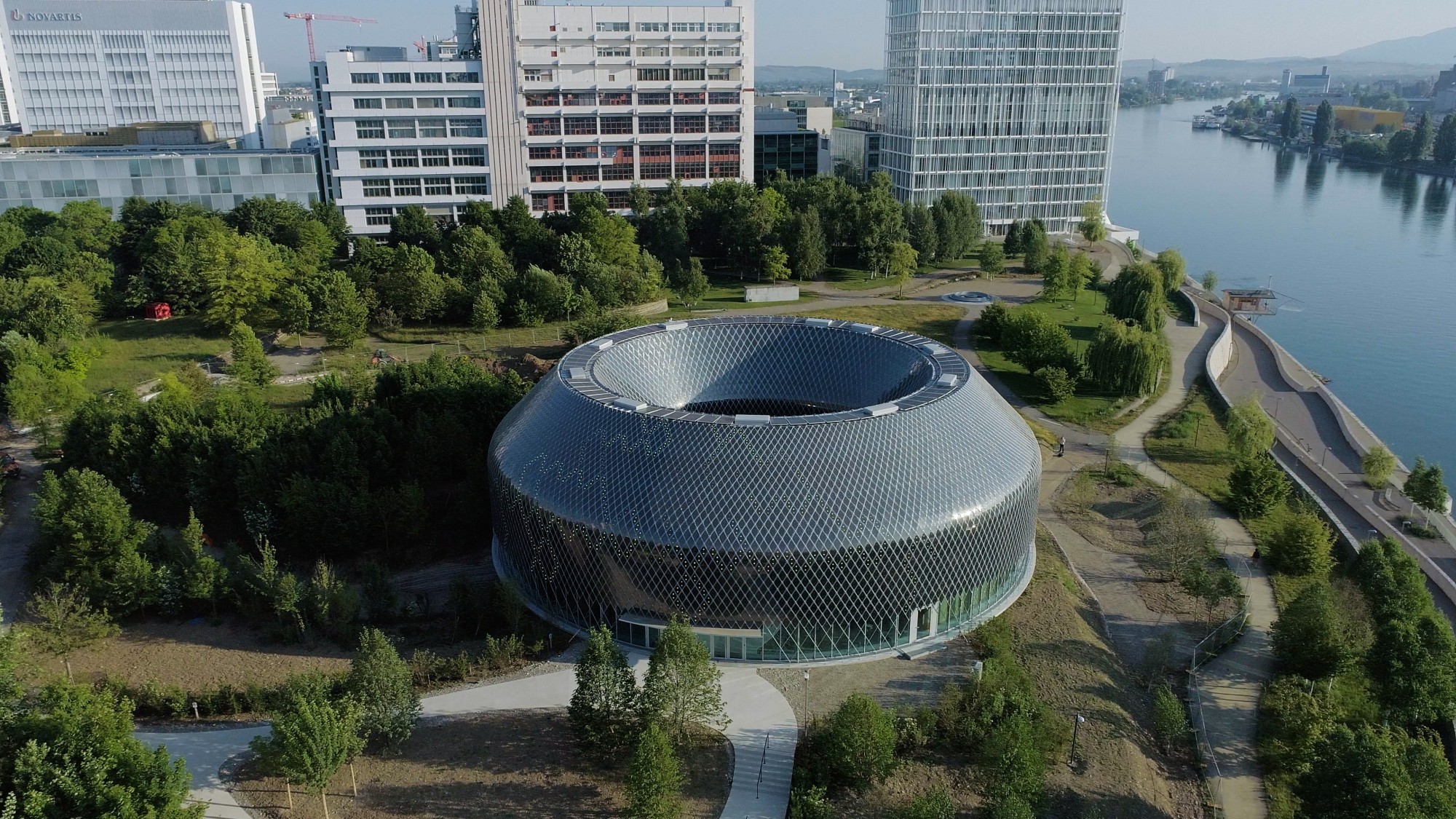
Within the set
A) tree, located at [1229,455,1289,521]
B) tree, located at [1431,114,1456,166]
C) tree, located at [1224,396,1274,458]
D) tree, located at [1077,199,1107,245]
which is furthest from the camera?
tree, located at [1431,114,1456,166]

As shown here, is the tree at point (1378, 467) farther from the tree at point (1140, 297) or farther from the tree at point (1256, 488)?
the tree at point (1140, 297)

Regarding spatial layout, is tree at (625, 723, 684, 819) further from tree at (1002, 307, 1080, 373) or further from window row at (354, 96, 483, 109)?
window row at (354, 96, 483, 109)

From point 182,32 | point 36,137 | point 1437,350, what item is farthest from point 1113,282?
point 182,32

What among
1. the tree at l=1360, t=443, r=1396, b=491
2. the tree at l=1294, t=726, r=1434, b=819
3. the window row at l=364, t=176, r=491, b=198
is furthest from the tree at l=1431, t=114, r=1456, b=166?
the tree at l=1294, t=726, r=1434, b=819

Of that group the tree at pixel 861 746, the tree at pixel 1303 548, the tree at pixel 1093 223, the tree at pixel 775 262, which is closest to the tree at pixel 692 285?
the tree at pixel 775 262

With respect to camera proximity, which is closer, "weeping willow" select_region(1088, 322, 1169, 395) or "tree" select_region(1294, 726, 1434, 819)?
"tree" select_region(1294, 726, 1434, 819)

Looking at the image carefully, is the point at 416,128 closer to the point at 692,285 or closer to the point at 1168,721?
the point at 692,285

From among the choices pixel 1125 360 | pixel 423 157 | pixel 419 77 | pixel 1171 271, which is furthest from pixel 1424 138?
pixel 423 157
